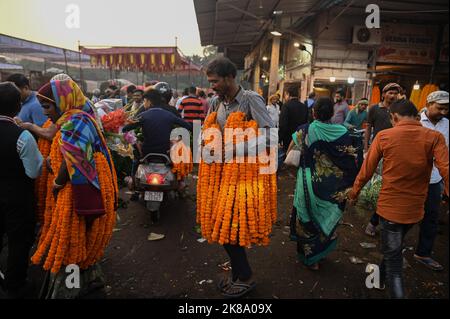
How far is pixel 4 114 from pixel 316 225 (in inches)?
123

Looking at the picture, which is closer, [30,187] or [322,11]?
[30,187]

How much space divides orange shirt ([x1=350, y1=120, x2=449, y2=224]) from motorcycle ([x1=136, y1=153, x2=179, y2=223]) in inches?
108

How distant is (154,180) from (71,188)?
2.08m

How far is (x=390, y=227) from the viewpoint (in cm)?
276

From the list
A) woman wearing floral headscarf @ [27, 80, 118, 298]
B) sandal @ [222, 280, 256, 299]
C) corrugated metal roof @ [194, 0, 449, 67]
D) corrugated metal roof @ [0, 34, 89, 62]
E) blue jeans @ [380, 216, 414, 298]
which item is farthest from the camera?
corrugated metal roof @ [0, 34, 89, 62]

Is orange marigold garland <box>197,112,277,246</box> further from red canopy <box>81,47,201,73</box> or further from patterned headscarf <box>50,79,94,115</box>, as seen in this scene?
red canopy <box>81,47,201,73</box>

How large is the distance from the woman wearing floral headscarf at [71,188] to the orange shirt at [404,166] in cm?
231

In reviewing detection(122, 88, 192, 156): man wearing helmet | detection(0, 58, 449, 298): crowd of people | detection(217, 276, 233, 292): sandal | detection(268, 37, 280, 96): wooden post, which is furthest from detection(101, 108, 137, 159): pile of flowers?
detection(268, 37, 280, 96): wooden post

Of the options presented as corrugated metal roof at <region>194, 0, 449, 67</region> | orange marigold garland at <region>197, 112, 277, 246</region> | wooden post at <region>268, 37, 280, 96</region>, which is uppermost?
corrugated metal roof at <region>194, 0, 449, 67</region>

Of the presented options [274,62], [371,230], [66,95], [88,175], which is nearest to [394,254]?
[371,230]

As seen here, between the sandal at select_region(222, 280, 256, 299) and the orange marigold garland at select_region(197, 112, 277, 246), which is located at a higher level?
the orange marigold garland at select_region(197, 112, 277, 246)

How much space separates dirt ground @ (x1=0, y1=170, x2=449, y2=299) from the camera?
10.3 ft
